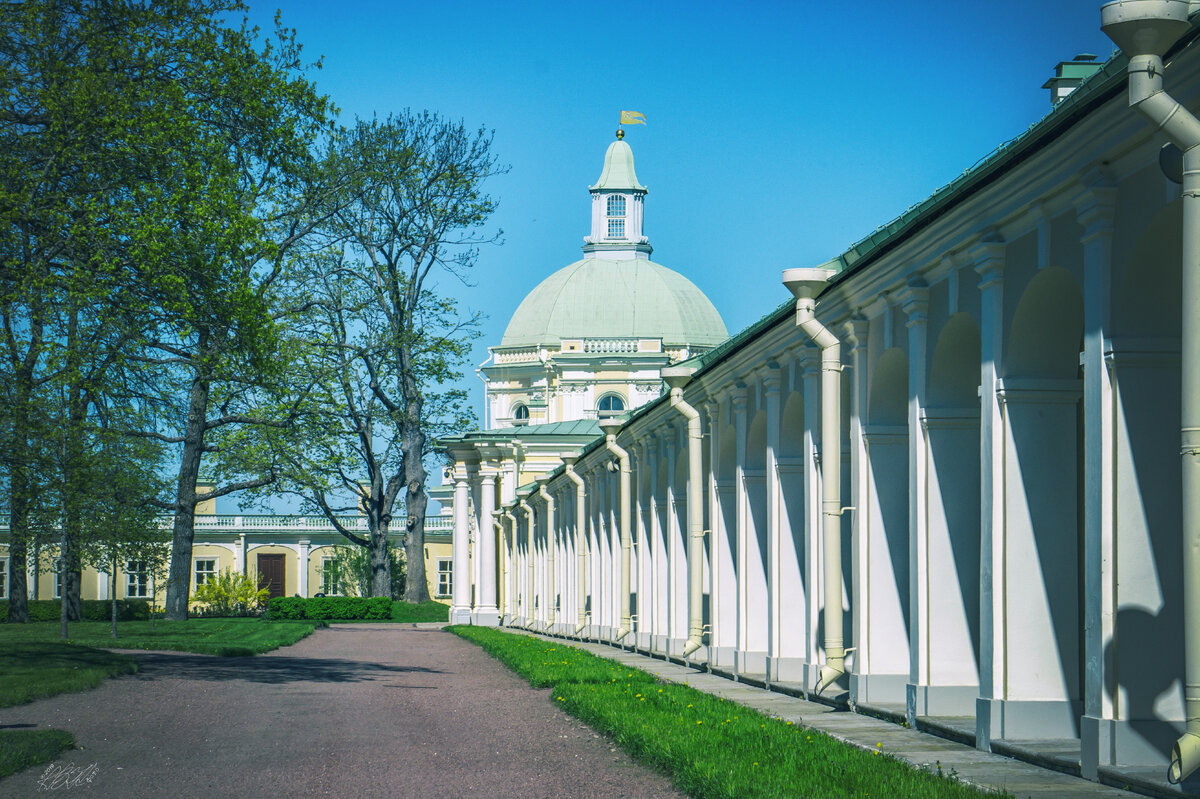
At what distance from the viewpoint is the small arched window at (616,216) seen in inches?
3046

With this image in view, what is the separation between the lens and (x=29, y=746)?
9.98 metres

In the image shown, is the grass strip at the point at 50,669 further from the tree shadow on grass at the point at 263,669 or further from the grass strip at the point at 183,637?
the grass strip at the point at 183,637

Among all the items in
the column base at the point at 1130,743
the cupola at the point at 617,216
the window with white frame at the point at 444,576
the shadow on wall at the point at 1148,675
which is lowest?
the window with white frame at the point at 444,576

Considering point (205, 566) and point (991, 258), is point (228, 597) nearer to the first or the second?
point (205, 566)

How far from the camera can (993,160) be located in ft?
33.8

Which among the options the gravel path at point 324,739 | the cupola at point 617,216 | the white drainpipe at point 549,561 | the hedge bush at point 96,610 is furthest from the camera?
the cupola at point 617,216

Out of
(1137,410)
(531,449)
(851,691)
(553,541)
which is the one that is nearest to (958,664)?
(851,691)

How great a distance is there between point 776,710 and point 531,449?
119ft

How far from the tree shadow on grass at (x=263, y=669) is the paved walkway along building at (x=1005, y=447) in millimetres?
4960

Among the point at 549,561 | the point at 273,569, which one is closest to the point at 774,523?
the point at 549,561

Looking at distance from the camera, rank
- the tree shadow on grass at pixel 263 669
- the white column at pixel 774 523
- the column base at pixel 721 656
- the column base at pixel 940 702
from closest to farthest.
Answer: the column base at pixel 940 702 < the white column at pixel 774 523 < the tree shadow on grass at pixel 263 669 < the column base at pixel 721 656

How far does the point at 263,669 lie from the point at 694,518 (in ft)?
21.6

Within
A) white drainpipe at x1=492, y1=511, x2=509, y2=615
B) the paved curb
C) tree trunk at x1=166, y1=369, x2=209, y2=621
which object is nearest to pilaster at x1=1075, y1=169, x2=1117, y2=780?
the paved curb

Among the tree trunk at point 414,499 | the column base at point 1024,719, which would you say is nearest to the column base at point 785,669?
the column base at point 1024,719
